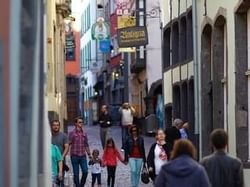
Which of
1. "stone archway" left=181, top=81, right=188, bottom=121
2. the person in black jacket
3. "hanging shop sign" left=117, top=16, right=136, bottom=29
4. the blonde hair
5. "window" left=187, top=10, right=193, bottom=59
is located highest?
"hanging shop sign" left=117, top=16, right=136, bottom=29

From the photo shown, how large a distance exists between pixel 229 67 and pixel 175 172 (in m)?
12.9

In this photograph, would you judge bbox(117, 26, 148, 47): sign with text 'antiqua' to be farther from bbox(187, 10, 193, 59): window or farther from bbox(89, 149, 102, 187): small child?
bbox(89, 149, 102, 187): small child

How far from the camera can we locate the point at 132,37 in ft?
108

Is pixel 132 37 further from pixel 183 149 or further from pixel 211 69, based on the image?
pixel 183 149

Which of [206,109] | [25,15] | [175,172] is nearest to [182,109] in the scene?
[206,109]

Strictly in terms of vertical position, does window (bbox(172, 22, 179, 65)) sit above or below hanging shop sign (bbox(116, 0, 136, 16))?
below

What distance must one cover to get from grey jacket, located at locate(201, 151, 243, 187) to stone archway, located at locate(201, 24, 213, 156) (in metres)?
14.6

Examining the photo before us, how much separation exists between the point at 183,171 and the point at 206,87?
16.2m

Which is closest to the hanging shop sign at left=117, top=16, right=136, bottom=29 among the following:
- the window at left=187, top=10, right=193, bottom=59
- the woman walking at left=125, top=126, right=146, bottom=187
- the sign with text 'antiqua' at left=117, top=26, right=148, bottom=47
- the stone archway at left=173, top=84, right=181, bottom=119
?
the sign with text 'antiqua' at left=117, top=26, right=148, bottom=47

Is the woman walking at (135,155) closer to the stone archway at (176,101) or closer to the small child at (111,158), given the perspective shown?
the small child at (111,158)

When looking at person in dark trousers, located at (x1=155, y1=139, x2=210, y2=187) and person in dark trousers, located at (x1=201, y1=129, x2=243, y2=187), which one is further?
person in dark trousers, located at (x1=201, y1=129, x2=243, y2=187)

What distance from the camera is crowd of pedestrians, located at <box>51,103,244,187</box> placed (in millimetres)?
7586

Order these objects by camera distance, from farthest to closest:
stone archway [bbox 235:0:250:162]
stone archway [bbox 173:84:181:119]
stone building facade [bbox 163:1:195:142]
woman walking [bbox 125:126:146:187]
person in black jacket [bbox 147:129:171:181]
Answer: stone archway [bbox 173:84:181:119]
stone building facade [bbox 163:1:195:142]
stone archway [bbox 235:0:250:162]
woman walking [bbox 125:126:146:187]
person in black jacket [bbox 147:129:171:181]

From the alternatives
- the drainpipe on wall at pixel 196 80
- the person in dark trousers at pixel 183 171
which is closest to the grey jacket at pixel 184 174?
the person in dark trousers at pixel 183 171
